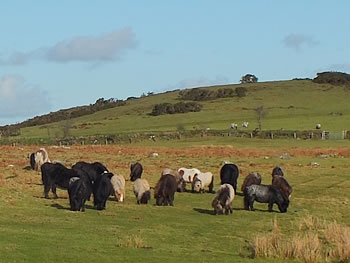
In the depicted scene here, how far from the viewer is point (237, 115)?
436 ft

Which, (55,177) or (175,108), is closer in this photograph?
(55,177)

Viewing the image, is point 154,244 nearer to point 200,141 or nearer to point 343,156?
→ point 343,156

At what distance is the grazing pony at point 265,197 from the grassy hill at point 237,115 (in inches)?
2980

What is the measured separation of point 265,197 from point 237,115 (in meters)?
103

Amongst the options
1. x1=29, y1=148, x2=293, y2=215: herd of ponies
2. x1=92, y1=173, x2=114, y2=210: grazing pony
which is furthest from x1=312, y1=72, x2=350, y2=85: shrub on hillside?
x1=92, y1=173, x2=114, y2=210: grazing pony

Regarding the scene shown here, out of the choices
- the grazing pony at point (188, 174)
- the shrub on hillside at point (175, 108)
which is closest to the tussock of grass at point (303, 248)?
the grazing pony at point (188, 174)

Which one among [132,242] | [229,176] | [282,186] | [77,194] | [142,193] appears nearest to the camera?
[132,242]

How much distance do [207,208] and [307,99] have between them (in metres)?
119

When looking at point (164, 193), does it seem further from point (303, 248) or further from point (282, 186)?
point (303, 248)

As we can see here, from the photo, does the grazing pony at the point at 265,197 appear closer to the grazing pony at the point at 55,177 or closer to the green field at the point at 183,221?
the green field at the point at 183,221

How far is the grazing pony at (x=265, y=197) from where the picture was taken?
99.6ft

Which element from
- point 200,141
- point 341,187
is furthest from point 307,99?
point 341,187

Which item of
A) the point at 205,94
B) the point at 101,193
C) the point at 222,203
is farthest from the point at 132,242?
the point at 205,94

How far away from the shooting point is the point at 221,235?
23547mm
